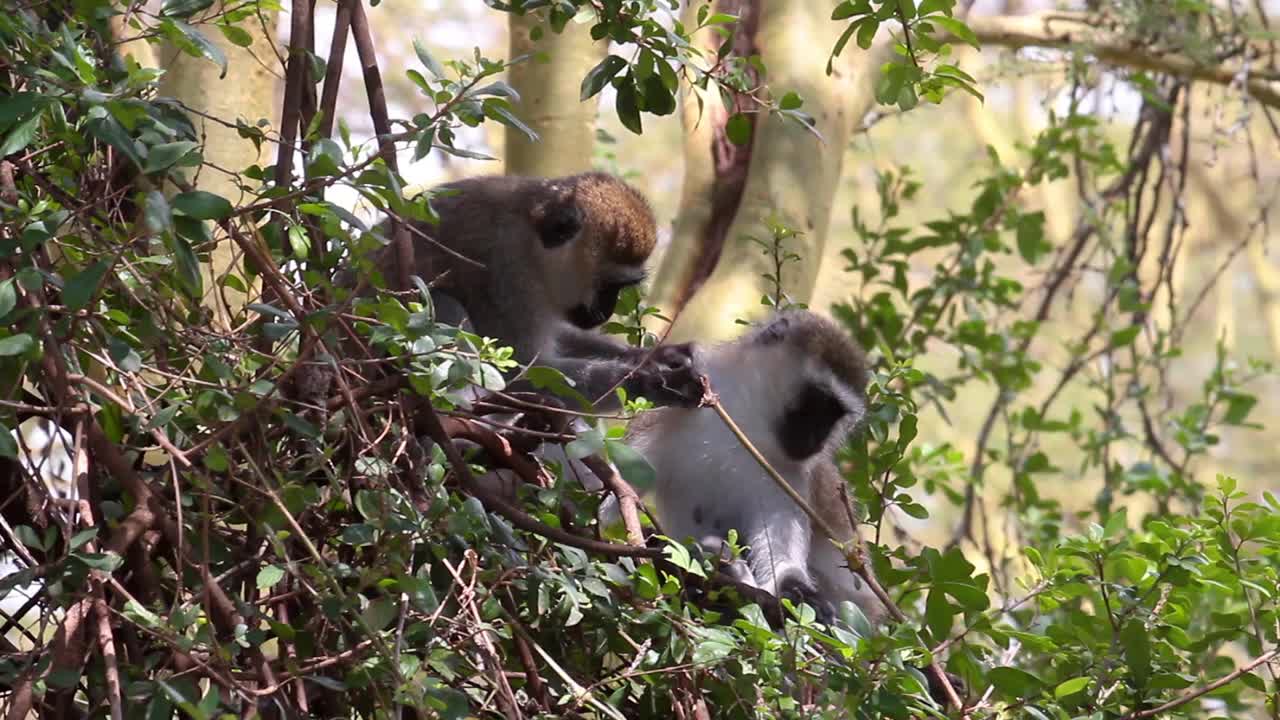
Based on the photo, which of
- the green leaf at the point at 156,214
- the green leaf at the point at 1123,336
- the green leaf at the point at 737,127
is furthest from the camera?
the green leaf at the point at 1123,336

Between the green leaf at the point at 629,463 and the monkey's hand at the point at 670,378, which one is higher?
the monkey's hand at the point at 670,378

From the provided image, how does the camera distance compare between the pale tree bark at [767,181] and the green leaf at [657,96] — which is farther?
the pale tree bark at [767,181]

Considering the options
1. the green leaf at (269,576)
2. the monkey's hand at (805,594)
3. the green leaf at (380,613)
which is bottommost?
the green leaf at (380,613)

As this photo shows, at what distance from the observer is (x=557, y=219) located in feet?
13.6

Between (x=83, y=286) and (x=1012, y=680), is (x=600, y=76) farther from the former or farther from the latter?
(x=1012, y=680)

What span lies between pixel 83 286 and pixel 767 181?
2.97 metres

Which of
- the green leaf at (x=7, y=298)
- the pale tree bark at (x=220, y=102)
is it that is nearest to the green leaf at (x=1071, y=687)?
the green leaf at (x=7, y=298)

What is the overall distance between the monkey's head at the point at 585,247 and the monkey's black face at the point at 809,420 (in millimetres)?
600

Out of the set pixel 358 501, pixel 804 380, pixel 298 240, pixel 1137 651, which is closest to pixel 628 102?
pixel 298 240

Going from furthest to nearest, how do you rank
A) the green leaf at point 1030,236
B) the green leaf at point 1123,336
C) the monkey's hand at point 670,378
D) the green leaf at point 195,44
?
the green leaf at point 1123,336 < the green leaf at point 1030,236 < the monkey's hand at point 670,378 < the green leaf at point 195,44

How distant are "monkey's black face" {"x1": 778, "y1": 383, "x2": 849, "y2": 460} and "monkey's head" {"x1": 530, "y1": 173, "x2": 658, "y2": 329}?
60cm

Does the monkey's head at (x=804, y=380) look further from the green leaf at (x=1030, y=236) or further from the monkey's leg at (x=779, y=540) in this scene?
the green leaf at (x=1030, y=236)

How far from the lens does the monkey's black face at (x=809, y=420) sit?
391 cm

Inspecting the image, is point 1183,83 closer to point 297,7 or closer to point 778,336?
point 778,336
